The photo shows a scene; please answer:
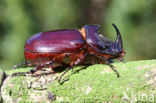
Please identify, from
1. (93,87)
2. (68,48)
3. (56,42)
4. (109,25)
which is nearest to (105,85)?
(93,87)

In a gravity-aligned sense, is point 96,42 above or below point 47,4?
below

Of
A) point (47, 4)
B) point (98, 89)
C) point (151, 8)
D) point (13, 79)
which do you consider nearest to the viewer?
point (98, 89)

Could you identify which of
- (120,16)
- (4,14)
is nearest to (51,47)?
(120,16)

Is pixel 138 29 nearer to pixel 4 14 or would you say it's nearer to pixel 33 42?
pixel 4 14

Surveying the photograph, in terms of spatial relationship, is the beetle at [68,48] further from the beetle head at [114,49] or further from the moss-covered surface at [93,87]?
the moss-covered surface at [93,87]

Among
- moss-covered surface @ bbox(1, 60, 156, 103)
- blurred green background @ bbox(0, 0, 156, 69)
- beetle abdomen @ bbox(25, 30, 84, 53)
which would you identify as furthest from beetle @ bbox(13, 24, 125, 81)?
blurred green background @ bbox(0, 0, 156, 69)

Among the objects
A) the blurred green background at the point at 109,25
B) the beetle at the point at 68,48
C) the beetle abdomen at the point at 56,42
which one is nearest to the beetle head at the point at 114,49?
the beetle at the point at 68,48
